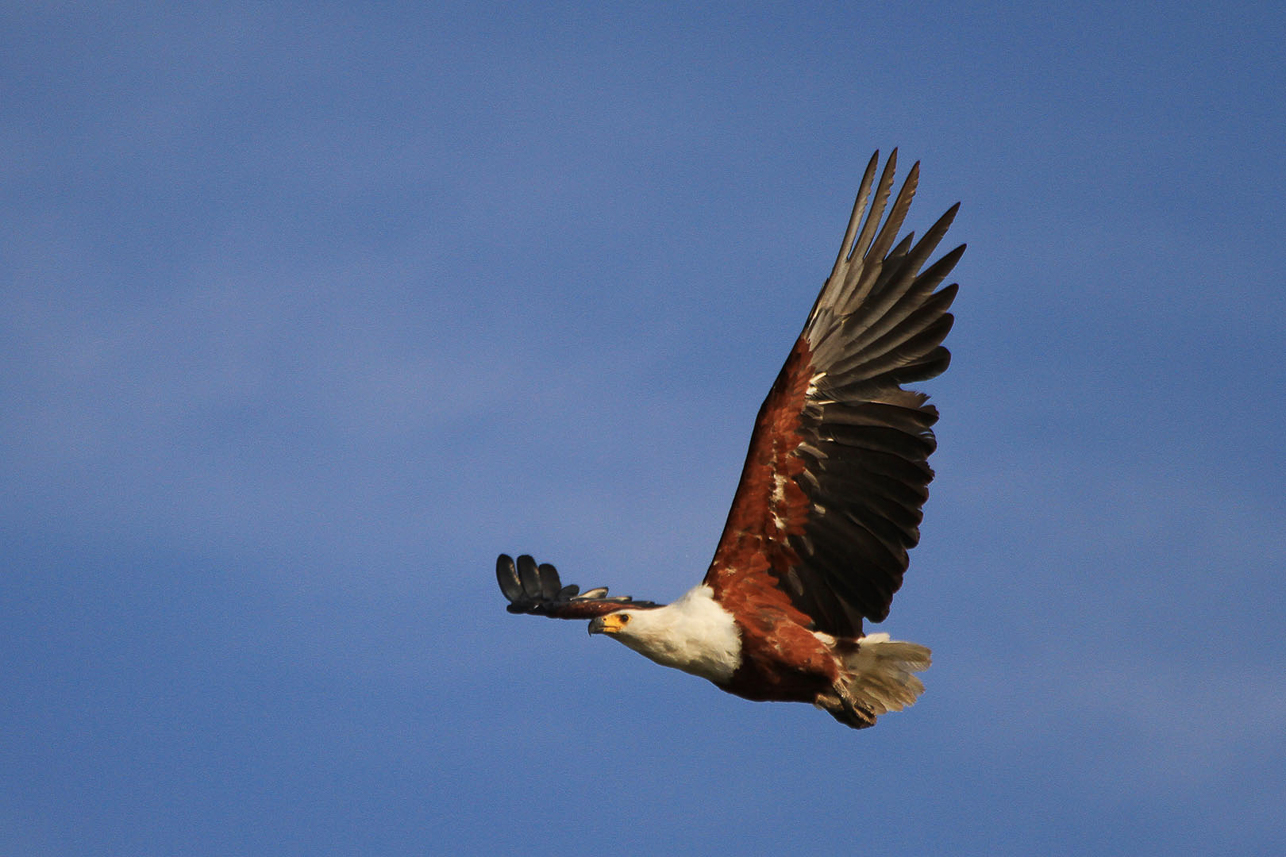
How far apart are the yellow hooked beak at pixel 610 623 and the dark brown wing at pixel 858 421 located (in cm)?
95

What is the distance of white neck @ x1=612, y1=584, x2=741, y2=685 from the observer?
1091 centimetres

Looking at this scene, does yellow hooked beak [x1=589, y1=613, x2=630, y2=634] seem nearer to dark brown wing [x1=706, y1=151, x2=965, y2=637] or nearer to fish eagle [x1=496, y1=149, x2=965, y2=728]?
fish eagle [x1=496, y1=149, x2=965, y2=728]

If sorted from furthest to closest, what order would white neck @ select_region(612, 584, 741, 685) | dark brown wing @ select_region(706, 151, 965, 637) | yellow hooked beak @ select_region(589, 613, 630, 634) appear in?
1. yellow hooked beak @ select_region(589, 613, 630, 634)
2. white neck @ select_region(612, 584, 741, 685)
3. dark brown wing @ select_region(706, 151, 965, 637)

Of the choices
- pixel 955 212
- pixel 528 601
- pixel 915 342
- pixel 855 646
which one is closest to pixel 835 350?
pixel 915 342

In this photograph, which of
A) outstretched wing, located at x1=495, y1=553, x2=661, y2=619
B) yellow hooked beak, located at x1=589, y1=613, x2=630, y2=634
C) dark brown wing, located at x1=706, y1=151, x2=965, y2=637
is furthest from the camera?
outstretched wing, located at x1=495, y1=553, x2=661, y2=619

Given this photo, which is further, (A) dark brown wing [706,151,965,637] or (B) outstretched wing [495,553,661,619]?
(B) outstretched wing [495,553,661,619]

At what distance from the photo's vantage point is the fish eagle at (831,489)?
10.7 metres

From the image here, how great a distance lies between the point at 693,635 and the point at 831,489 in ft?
5.04

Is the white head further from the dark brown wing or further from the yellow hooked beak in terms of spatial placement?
the dark brown wing

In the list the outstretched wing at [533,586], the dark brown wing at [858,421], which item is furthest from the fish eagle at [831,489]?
the outstretched wing at [533,586]

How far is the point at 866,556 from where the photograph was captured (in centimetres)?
1088

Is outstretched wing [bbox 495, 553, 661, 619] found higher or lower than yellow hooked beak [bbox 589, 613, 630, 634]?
higher

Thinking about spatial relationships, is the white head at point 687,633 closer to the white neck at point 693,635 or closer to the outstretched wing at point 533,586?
the white neck at point 693,635

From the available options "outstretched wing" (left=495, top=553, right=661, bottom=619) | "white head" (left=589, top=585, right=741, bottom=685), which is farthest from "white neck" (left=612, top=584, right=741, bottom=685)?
"outstretched wing" (left=495, top=553, right=661, bottom=619)
